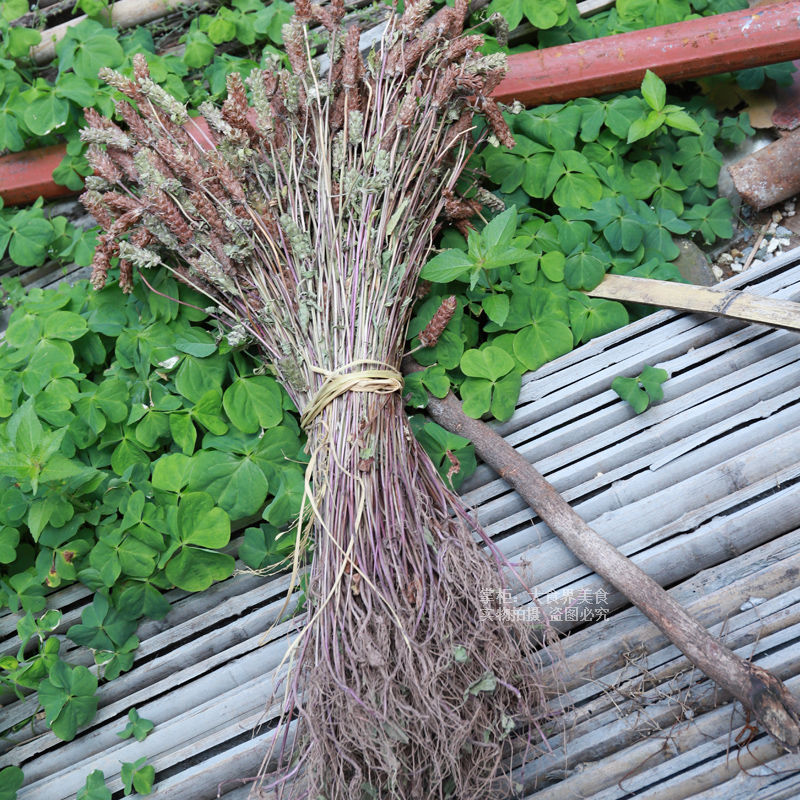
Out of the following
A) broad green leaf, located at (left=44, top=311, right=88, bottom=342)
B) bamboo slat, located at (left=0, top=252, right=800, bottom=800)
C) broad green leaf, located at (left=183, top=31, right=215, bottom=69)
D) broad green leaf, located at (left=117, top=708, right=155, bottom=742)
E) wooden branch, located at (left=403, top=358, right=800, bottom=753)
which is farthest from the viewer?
broad green leaf, located at (left=183, top=31, right=215, bottom=69)

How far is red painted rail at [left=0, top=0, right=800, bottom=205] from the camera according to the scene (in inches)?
105

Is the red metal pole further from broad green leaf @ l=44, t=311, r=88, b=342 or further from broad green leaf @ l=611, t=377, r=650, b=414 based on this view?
broad green leaf @ l=44, t=311, r=88, b=342

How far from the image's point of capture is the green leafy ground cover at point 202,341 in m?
2.03

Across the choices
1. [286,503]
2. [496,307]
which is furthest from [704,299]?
[286,503]

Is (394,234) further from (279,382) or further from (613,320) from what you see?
(613,320)

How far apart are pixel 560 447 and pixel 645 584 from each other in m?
0.58

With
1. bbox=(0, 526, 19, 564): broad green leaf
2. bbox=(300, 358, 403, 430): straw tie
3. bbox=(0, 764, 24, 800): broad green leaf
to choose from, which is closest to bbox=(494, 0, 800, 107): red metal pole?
bbox=(300, 358, 403, 430): straw tie

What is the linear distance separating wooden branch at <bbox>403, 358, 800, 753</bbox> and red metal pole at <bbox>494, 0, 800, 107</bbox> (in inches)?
58.1

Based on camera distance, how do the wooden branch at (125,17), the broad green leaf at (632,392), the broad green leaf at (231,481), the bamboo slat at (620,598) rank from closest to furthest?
1. the bamboo slat at (620,598)
2. the broad green leaf at (231,481)
3. the broad green leaf at (632,392)
4. the wooden branch at (125,17)

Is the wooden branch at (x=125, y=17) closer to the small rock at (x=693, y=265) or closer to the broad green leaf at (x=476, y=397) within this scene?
the broad green leaf at (x=476, y=397)

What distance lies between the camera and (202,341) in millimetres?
2320

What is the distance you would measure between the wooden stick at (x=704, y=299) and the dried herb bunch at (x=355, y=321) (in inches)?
27.2

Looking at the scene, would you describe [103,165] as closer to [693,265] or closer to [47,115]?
[47,115]

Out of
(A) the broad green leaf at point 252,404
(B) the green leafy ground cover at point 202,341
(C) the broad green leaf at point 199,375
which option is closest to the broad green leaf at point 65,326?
(B) the green leafy ground cover at point 202,341
